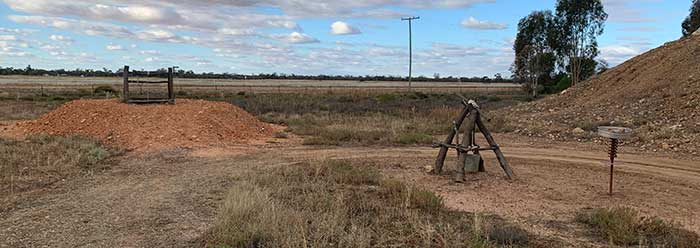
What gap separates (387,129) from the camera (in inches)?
679

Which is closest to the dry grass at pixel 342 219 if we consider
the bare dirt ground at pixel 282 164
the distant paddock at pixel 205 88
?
the bare dirt ground at pixel 282 164

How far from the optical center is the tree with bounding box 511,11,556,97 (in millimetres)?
50781

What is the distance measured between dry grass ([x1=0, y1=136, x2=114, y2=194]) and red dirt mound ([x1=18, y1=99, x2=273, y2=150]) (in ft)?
2.85

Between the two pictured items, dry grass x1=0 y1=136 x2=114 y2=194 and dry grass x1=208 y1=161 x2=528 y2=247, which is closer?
dry grass x1=208 y1=161 x2=528 y2=247

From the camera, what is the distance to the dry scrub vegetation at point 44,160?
880 cm

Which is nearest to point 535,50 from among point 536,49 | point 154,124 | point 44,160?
point 536,49

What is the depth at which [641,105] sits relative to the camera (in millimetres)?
18203

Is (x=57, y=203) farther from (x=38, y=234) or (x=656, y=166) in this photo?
(x=656, y=166)

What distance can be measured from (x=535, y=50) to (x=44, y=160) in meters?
48.2

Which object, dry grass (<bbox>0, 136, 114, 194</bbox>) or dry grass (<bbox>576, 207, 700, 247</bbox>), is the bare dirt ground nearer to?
dry grass (<bbox>576, 207, 700, 247</bbox>)

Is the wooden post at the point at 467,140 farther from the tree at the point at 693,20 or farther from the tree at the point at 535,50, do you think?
the tree at the point at 535,50

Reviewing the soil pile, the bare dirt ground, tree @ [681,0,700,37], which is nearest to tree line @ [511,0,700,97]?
tree @ [681,0,700,37]

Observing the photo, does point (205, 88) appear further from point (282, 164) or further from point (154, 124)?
point (282, 164)

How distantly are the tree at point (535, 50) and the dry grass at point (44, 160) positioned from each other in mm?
43202
